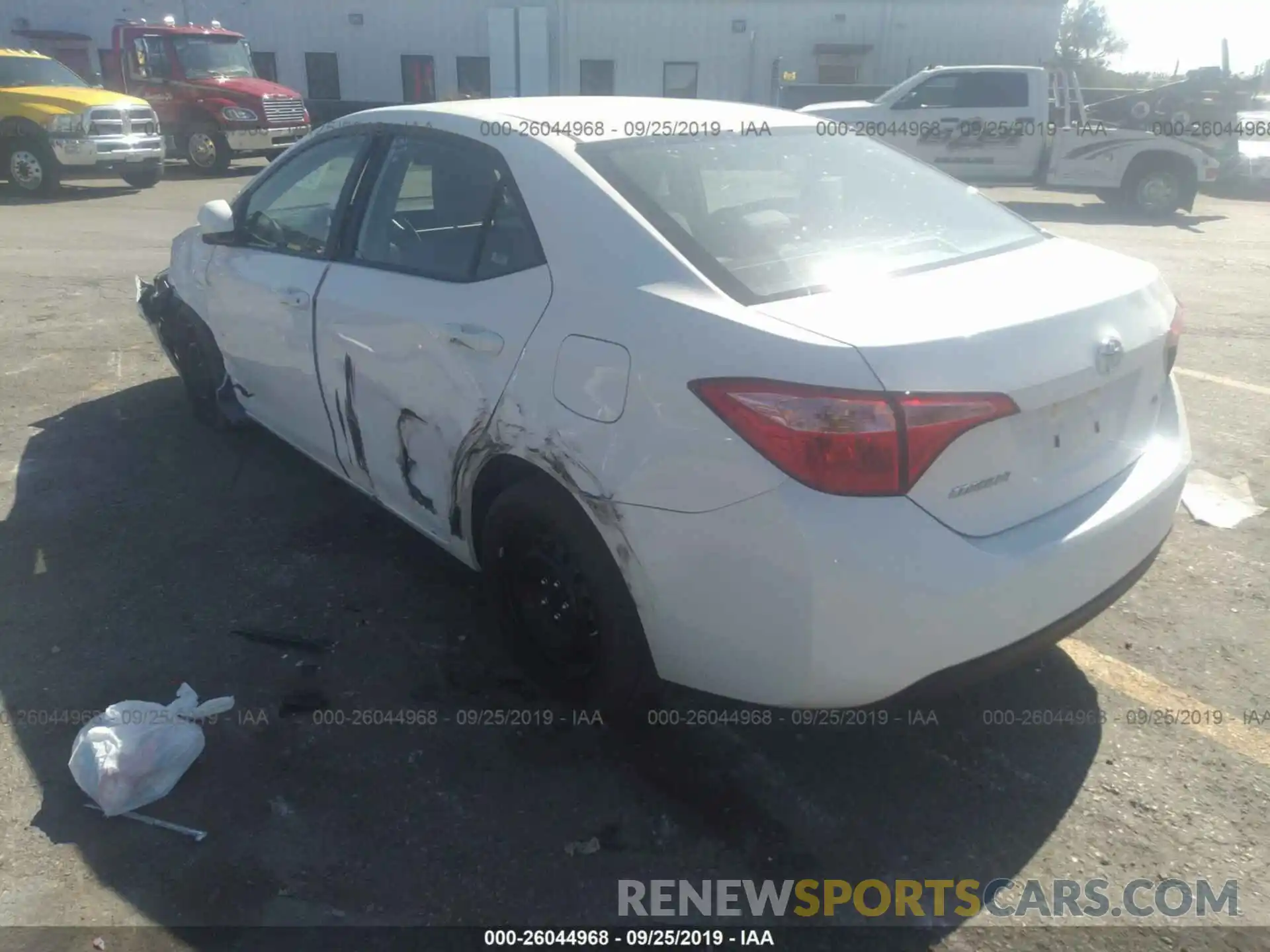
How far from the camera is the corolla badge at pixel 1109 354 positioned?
2.48 metres

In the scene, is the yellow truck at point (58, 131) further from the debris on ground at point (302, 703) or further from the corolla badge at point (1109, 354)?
the corolla badge at point (1109, 354)

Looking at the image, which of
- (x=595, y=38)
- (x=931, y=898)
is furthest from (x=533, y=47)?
(x=931, y=898)

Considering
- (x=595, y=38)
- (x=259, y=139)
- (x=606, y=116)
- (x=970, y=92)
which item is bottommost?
(x=259, y=139)

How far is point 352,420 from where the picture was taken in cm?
362

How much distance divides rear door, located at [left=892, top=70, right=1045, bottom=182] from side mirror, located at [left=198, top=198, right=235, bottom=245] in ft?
43.6

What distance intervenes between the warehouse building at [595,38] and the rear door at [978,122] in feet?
37.5

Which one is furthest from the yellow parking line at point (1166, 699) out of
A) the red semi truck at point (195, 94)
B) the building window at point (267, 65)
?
the building window at point (267, 65)

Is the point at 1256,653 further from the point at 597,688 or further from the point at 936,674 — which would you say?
the point at 597,688

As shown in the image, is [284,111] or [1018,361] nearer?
[1018,361]

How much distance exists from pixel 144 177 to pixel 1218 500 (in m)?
16.2

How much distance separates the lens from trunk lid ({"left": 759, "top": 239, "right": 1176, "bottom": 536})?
2229mm

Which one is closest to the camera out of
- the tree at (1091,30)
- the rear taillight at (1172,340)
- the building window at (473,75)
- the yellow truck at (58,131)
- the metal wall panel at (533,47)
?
the rear taillight at (1172,340)

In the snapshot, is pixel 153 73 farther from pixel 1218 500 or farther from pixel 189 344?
pixel 1218 500

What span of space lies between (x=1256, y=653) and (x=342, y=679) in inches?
119
